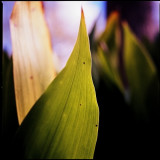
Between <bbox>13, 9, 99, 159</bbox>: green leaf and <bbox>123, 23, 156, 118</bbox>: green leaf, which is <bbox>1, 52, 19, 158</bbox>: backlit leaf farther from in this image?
Result: <bbox>123, 23, 156, 118</bbox>: green leaf

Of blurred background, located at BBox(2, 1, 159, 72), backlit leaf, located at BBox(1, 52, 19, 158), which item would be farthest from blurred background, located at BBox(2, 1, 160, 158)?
backlit leaf, located at BBox(1, 52, 19, 158)

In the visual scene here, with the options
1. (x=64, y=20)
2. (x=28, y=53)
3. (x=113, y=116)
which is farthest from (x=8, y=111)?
(x=64, y=20)

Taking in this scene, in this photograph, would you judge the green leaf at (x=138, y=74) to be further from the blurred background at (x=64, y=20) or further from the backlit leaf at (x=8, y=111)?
the backlit leaf at (x=8, y=111)

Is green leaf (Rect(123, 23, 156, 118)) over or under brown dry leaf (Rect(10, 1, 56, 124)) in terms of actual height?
under

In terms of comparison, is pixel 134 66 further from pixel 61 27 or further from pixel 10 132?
pixel 10 132

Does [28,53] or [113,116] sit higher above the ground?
[28,53]

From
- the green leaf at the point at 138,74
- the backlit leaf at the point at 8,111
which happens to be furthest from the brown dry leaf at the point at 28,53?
the green leaf at the point at 138,74

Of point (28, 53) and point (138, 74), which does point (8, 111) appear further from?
point (138, 74)
